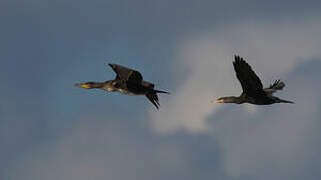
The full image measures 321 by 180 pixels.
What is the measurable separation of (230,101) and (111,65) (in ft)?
25.6

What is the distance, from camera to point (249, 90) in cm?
4019

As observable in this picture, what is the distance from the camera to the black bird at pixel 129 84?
1517 inches

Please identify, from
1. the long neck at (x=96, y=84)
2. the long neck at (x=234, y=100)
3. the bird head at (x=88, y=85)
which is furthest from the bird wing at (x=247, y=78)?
the bird head at (x=88, y=85)

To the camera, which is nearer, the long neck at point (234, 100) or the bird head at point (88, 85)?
the long neck at point (234, 100)

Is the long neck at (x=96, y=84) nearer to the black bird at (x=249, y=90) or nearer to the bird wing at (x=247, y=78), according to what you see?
the black bird at (x=249, y=90)

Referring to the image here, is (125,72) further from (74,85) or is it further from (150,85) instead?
(74,85)

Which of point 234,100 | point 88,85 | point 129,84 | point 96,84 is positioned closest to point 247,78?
point 234,100

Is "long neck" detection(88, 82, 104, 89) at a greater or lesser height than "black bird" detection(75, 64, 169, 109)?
greater

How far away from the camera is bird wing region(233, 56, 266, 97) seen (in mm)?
37844

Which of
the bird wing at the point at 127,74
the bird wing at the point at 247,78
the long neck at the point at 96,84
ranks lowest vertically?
the bird wing at the point at 247,78

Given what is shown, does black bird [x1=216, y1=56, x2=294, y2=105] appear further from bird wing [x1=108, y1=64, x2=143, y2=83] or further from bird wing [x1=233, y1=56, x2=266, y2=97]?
bird wing [x1=108, y1=64, x2=143, y2=83]

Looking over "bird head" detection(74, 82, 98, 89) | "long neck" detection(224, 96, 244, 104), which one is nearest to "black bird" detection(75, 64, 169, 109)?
"bird head" detection(74, 82, 98, 89)

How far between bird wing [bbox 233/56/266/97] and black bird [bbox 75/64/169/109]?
4.62 m

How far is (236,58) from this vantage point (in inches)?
1486
